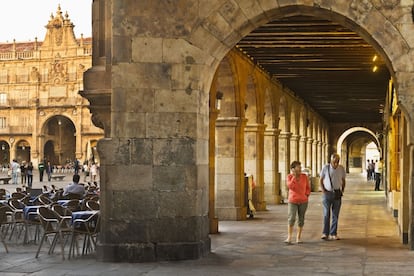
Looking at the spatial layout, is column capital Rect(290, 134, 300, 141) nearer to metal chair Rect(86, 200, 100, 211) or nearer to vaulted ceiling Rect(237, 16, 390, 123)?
vaulted ceiling Rect(237, 16, 390, 123)

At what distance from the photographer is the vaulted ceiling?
13.8 meters

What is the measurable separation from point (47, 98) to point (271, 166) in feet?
156

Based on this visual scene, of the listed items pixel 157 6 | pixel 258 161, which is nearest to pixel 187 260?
pixel 157 6

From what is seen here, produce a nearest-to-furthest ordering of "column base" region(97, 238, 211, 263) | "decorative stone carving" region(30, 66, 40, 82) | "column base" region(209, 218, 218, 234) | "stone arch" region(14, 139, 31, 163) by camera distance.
Answer: 1. "column base" region(97, 238, 211, 263)
2. "column base" region(209, 218, 218, 234)
3. "decorative stone carving" region(30, 66, 40, 82)
4. "stone arch" region(14, 139, 31, 163)

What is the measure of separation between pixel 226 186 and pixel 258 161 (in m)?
3.18

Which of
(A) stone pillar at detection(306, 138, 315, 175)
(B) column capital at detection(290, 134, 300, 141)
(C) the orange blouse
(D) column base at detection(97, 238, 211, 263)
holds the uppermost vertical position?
(B) column capital at detection(290, 134, 300, 141)

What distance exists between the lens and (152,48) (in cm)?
952

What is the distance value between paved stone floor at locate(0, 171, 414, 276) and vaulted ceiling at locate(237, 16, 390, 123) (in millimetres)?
3861

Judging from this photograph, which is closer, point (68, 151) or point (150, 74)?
point (150, 74)

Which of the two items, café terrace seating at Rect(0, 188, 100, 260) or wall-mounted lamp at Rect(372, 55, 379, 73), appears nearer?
café terrace seating at Rect(0, 188, 100, 260)

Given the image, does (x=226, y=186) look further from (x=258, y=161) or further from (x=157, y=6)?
(x=157, y=6)

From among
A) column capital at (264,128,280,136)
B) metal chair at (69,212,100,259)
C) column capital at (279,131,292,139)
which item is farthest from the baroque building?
metal chair at (69,212,100,259)

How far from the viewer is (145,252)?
938cm

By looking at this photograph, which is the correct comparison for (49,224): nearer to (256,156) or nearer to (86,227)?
(86,227)
